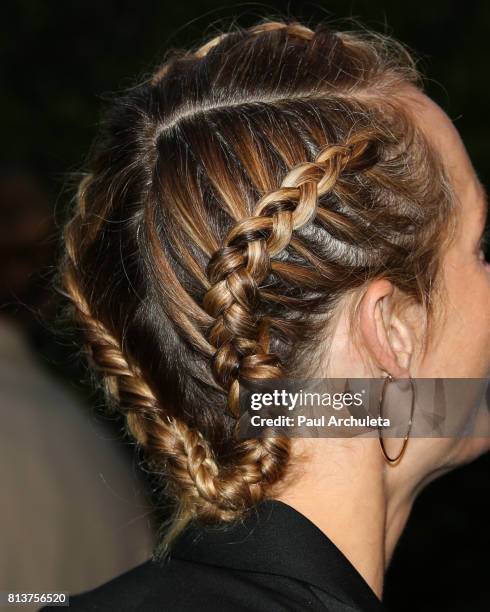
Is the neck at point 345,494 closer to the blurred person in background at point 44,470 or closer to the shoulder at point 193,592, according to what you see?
the shoulder at point 193,592

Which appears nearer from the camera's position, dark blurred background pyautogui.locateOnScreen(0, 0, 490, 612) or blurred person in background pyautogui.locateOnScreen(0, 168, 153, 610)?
blurred person in background pyautogui.locateOnScreen(0, 168, 153, 610)

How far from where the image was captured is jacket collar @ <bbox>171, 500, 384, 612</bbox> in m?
1.31

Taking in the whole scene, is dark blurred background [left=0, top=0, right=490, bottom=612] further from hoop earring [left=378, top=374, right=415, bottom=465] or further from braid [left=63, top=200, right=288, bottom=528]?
hoop earring [left=378, top=374, right=415, bottom=465]

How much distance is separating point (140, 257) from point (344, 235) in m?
0.32

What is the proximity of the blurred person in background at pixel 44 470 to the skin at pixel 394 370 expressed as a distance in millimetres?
724

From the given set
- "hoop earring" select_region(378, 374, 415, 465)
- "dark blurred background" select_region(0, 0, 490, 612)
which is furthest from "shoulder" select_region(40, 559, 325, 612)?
"dark blurred background" select_region(0, 0, 490, 612)

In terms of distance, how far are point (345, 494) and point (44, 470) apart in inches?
37.4

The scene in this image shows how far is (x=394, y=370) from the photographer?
137 cm

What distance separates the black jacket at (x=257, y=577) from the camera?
4.22 ft

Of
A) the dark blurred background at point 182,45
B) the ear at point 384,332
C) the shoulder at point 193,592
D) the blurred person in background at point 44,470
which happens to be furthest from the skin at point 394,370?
the dark blurred background at point 182,45

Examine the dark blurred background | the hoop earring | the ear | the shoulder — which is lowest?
the dark blurred background

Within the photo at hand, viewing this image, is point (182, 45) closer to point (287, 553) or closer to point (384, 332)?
point (384, 332)

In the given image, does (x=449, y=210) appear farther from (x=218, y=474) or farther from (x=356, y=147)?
(x=218, y=474)

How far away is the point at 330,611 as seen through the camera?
1.28 meters
